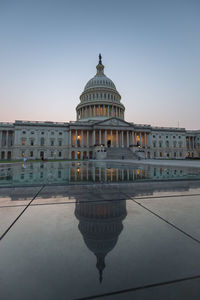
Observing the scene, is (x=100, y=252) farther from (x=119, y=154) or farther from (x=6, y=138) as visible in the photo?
(x=6, y=138)

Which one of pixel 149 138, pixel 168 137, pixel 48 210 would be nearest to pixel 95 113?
pixel 149 138

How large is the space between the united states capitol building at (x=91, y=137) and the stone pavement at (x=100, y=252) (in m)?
46.4

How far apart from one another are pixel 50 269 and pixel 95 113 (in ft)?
252

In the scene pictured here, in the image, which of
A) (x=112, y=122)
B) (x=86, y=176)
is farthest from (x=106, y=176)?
(x=112, y=122)

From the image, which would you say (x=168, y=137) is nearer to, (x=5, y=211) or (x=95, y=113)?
(x=95, y=113)

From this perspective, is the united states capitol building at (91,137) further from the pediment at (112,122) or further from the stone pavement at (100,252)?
the stone pavement at (100,252)

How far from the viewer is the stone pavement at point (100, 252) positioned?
1245mm

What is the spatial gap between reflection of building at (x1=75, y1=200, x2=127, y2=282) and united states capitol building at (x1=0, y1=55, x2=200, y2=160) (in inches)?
1809

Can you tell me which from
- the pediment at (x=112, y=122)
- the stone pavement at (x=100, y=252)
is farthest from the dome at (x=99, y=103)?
the stone pavement at (x=100, y=252)

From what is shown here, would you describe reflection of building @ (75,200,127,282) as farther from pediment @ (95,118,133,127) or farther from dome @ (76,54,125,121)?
dome @ (76,54,125,121)

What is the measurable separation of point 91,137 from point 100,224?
218 feet

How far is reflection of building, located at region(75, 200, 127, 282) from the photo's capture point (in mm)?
1861

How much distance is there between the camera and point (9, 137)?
66.3 meters

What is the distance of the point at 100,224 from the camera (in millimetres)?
2521
